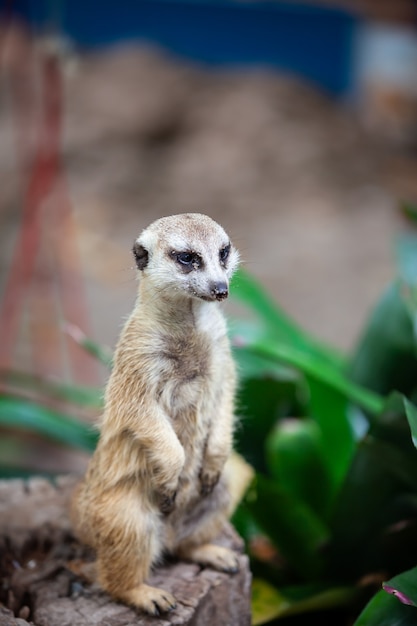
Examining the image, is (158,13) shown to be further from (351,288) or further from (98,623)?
(98,623)

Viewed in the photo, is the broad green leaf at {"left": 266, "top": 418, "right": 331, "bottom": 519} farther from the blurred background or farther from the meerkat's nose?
the blurred background

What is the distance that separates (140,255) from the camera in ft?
5.47

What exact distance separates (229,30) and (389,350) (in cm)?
490

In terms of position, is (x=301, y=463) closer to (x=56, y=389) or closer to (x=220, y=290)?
(x=56, y=389)

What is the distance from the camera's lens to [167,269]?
1624mm

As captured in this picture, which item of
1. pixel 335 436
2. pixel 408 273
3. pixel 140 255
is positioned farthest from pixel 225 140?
pixel 140 255

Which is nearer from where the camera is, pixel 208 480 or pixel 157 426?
pixel 157 426

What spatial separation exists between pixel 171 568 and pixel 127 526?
27 cm

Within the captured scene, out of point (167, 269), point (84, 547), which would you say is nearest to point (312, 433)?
point (84, 547)

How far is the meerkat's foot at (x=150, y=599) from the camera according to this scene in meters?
1.78

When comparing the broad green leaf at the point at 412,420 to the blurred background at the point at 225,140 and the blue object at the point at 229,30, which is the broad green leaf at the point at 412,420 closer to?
the blurred background at the point at 225,140

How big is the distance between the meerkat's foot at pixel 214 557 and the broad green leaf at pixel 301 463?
0.62m

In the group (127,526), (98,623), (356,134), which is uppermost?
(356,134)

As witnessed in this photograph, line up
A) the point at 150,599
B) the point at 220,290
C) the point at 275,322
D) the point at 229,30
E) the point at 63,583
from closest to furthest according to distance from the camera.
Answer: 1. the point at 220,290
2. the point at 150,599
3. the point at 63,583
4. the point at 275,322
5. the point at 229,30
